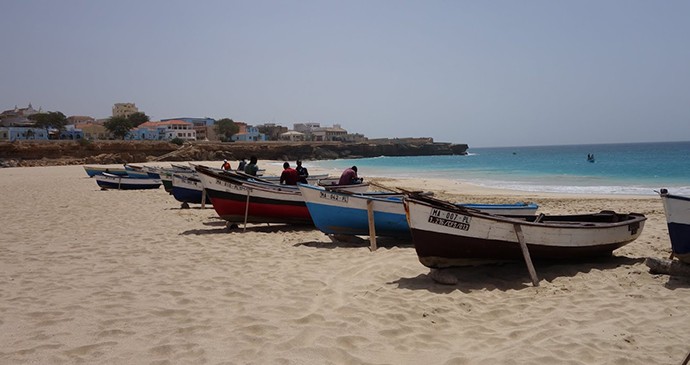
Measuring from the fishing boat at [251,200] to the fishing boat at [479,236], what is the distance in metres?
4.79

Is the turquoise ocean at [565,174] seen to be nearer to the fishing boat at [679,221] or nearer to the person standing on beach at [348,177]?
the fishing boat at [679,221]

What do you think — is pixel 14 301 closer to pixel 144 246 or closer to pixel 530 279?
pixel 144 246

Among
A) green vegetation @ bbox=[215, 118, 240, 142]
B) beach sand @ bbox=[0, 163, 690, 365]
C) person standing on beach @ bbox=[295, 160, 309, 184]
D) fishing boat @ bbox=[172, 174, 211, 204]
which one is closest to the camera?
beach sand @ bbox=[0, 163, 690, 365]

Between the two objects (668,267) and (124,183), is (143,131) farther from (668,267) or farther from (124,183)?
(668,267)

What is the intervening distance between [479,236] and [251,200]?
6.20 m

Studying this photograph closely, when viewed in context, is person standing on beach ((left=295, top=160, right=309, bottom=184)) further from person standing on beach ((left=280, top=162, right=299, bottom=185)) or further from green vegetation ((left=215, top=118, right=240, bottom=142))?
green vegetation ((left=215, top=118, right=240, bottom=142))

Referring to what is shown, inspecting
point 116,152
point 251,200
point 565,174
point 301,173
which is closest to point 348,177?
point 301,173

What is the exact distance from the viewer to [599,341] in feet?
16.1

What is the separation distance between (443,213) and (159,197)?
631 inches

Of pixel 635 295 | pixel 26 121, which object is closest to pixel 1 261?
pixel 635 295

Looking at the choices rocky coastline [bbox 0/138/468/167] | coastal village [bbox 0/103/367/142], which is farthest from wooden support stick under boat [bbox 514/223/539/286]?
coastal village [bbox 0/103/367/142]

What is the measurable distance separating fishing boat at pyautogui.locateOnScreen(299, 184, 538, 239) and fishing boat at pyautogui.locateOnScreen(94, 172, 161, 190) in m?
17.3

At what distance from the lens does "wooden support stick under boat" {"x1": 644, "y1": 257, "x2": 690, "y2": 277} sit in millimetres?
6902

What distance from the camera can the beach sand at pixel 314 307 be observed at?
15.1 ft
